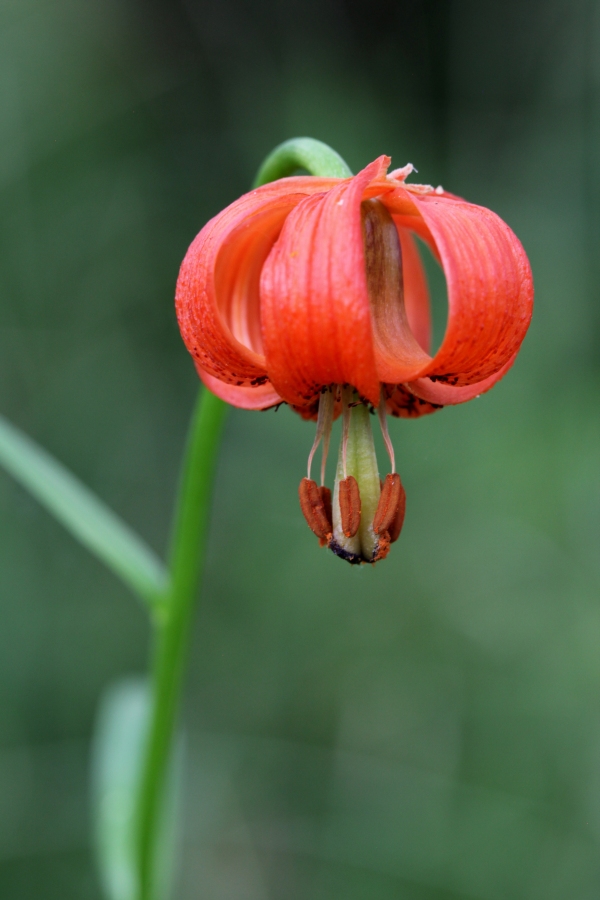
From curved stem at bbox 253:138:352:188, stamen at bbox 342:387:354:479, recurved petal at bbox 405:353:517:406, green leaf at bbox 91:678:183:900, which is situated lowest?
green leaf at bbox 91:678:183:900

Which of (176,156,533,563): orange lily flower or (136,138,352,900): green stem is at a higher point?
(176,156,533,563): orange lily flower

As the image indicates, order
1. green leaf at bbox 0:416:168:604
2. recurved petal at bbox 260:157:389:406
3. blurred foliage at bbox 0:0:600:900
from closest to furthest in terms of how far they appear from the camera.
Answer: recurved petal at bbox 260:157:389:406 < green leaf at bbox 0:416:168:604 < blurred foliage at bbox 0:0:600:900

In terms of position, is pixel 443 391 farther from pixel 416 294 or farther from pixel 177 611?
pixel 177 611

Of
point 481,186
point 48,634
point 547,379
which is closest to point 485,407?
point 547,379

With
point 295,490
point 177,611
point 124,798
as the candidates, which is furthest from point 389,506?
point 295,490

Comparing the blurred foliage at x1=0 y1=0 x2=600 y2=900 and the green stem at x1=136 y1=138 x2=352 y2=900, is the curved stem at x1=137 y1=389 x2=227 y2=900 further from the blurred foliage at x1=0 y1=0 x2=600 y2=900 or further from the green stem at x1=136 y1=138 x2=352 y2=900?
the blurred foliage at x1=0 y1=0 x2=600 y2=900

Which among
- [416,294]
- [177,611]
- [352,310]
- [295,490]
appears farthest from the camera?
[295,490]

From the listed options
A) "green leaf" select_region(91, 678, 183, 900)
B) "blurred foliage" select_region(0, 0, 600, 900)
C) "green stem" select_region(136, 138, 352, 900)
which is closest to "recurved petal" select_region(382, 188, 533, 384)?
"green stem" select_region(136, 138, 352, 900)

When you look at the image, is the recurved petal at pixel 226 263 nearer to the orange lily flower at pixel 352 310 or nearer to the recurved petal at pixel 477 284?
the orange lily flower at pixel 352 310

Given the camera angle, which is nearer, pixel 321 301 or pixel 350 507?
pixel 321 301
